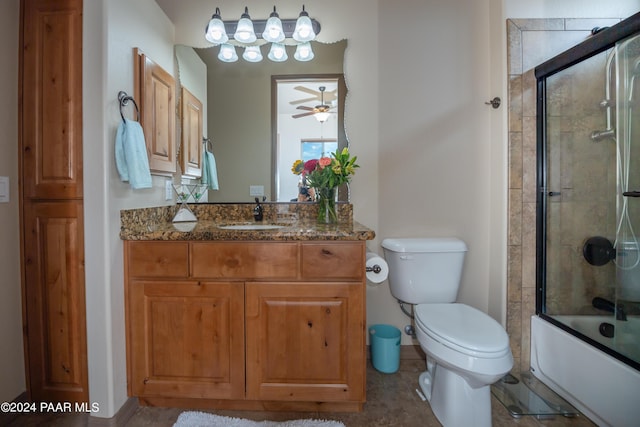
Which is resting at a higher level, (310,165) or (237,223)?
(310,165)

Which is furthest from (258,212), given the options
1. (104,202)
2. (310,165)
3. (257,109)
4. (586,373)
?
(586,373)

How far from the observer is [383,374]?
5.55 feet

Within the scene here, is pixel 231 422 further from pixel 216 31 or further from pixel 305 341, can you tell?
pixel 216 31

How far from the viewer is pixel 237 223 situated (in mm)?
1739

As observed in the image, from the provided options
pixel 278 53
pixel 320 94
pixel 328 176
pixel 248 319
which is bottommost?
pixel 248 319

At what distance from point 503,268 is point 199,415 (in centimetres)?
182

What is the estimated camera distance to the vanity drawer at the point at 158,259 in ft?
4.23

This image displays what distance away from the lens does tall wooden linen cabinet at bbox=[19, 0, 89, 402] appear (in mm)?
1307

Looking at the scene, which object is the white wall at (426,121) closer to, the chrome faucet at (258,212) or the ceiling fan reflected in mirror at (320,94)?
the ceiling fan reflected in mirror at (320,94)

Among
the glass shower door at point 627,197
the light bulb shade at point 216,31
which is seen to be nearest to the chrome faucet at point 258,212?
the light bulb shade at point 216,31

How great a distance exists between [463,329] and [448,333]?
90 millimetres

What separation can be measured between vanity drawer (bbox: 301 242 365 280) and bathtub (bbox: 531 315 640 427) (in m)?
1.16

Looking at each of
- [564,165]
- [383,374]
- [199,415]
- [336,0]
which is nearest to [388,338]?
[383,374]

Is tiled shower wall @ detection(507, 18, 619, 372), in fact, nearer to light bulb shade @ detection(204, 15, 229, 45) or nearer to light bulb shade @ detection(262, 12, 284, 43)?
light bulb shade @ detection(262, 12, 284, 43)
